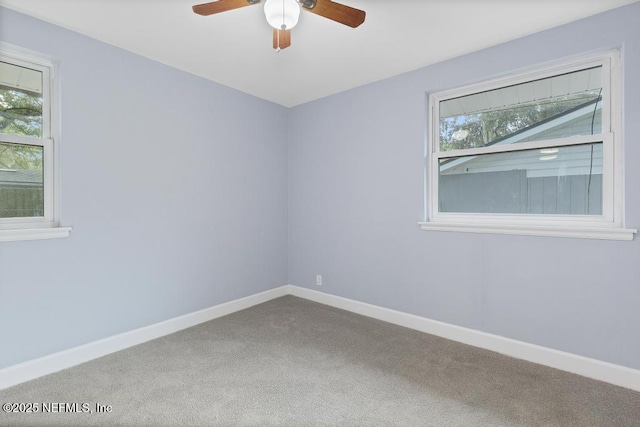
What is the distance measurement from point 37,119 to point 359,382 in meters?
2.85

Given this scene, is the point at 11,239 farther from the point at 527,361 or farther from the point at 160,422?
the point at 527,361

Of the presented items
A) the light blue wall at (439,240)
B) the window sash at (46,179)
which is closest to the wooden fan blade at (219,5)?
the window sash at (46,179)

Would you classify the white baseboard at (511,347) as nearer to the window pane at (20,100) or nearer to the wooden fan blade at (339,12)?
the wooden fan blade at (339,12)

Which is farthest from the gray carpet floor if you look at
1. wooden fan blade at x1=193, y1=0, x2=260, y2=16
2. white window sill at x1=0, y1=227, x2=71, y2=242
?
wooden fan blade at x1=193, y1=0, x2=260, y2=16

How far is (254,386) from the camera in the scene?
1960mm

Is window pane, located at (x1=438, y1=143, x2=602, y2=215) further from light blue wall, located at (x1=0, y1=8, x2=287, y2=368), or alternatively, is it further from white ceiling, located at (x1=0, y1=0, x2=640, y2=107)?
light blue wall, located at (x1=0, y1=8, x2=287, y2=368)

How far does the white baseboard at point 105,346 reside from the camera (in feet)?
6.43

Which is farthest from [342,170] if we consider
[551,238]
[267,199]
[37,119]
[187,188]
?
[37,119]

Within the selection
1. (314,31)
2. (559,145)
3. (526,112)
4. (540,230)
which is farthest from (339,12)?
(540,230)

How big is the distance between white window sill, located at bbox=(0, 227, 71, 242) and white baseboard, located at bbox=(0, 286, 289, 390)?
32.0 inches

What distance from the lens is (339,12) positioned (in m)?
1.65

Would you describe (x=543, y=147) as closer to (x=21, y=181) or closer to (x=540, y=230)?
(x=540, y=230)

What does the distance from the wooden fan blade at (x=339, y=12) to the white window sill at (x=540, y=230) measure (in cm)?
174

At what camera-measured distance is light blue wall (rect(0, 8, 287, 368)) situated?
6.75ft
